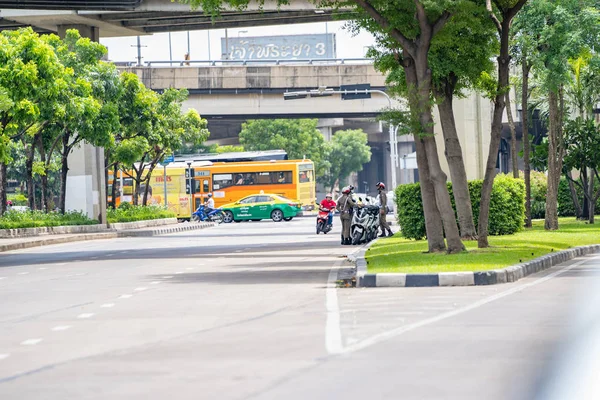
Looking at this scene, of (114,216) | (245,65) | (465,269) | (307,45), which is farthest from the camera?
(307,45)

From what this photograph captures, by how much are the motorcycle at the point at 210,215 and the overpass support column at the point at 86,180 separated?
14.7 metres

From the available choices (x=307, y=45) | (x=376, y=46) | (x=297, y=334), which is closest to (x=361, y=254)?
(x=376, y=46)

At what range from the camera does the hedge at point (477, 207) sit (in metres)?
30.0

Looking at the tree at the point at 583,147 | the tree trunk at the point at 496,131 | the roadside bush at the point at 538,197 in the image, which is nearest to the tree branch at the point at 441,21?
the tree trunk at the point at 496,131

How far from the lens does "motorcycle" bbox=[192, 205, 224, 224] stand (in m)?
67.3

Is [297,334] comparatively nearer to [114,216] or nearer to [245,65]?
[114,216]

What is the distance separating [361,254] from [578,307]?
12.0 metres

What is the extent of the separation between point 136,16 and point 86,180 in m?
9.84

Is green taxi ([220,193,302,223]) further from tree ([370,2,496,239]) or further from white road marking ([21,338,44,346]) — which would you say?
white road marking ([21,338,44,346])

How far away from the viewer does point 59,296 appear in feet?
55.9

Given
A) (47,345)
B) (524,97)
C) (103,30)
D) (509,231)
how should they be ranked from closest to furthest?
1. (47,345)
2. (509,231)
3. (524,97)
4. (103,30)

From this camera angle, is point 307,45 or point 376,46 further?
point 307,45

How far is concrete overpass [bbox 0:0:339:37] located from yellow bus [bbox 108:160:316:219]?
86.6ft

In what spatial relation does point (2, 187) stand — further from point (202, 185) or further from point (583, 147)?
point (202, 185)
